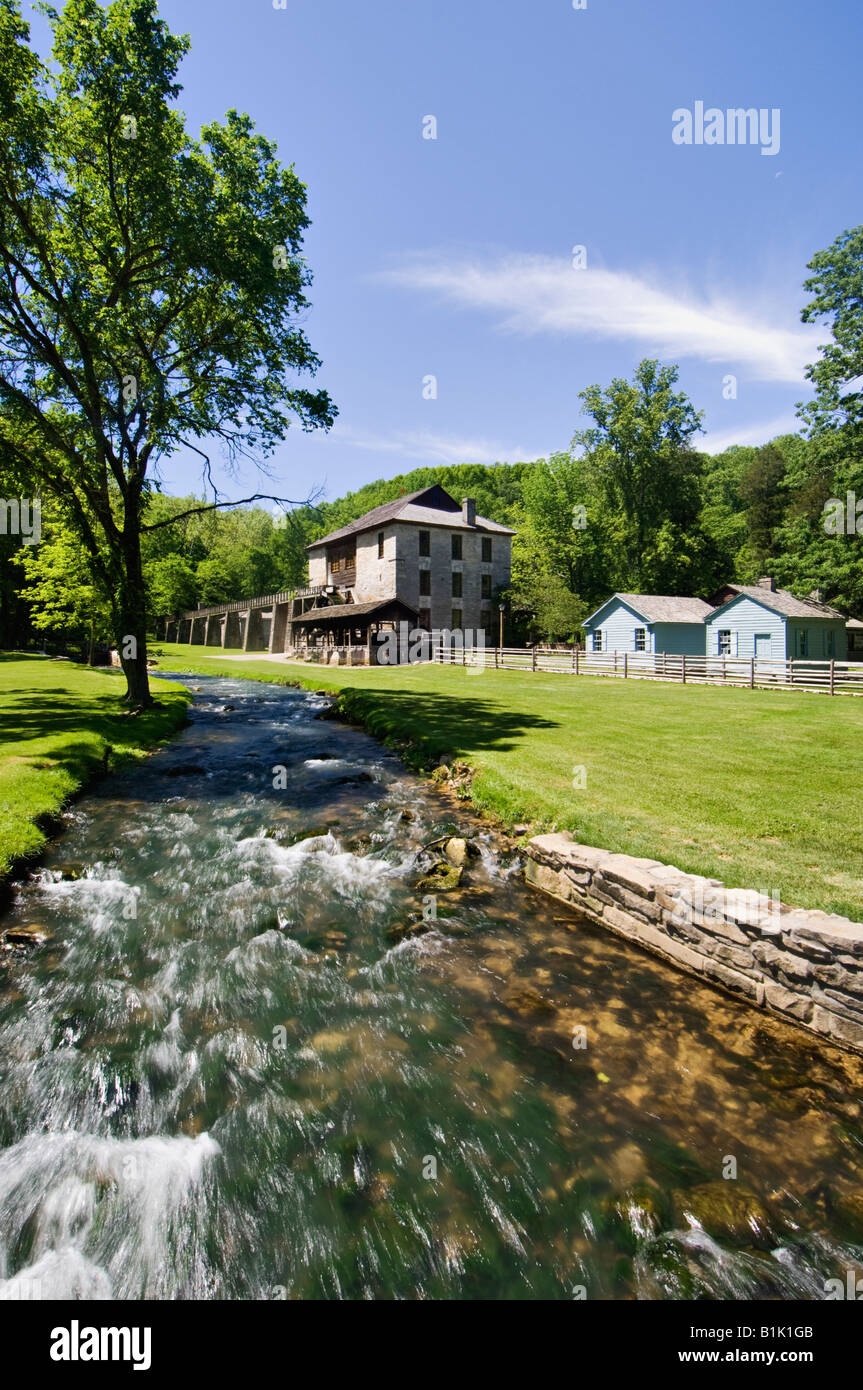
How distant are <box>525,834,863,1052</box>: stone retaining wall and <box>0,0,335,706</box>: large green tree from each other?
15688mm

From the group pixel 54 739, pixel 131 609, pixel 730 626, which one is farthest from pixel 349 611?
pixel 54 739

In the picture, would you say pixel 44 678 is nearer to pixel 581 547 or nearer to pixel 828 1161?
pixel 828 1161

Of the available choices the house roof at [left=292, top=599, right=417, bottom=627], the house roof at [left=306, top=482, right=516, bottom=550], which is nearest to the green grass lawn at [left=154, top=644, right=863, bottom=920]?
the house roof at [left=292, top=599, right=417, bottom=627]

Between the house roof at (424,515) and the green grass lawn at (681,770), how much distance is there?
2834cm

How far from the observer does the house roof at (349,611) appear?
148 ft

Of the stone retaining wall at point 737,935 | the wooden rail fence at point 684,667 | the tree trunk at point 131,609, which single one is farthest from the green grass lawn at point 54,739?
the wooden rail fence at point 684,667

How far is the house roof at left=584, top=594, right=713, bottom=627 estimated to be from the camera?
4006 cm

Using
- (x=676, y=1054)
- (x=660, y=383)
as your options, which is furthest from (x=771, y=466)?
(x=676, y=1054)

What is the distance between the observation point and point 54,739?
43.5ft

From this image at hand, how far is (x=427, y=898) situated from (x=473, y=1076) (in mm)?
2824

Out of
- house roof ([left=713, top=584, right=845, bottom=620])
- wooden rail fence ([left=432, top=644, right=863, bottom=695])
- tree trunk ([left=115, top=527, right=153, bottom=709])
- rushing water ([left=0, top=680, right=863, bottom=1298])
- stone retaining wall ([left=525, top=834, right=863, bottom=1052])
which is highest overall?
house roof ([left=713, top=584, right=845, bottom=620])

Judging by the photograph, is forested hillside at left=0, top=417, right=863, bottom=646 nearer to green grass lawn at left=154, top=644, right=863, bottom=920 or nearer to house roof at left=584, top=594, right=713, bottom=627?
house roof at left=584, top=594, right=713, bottom=627

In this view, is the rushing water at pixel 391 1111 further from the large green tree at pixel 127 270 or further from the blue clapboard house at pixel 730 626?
the blue clapboard house at pixel 730 626

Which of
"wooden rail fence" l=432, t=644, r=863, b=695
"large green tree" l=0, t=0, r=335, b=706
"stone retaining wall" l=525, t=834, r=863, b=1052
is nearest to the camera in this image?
"stone retaining wall" l=525, t=834, r=863, b=1052
